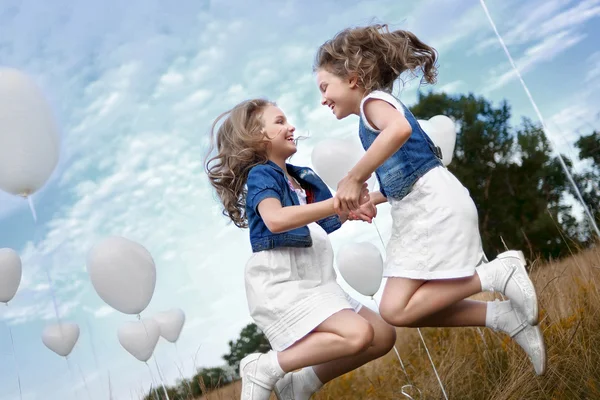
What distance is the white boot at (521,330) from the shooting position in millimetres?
2760

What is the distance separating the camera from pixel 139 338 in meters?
4.50

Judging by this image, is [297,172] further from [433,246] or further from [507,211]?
[507,211]

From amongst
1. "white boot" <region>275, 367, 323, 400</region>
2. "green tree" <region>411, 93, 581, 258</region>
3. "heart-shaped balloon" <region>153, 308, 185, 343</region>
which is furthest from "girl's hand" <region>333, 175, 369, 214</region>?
"green tree" <region>411, 93, 581, 258</region>

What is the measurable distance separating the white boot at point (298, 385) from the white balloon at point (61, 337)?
9.43ft

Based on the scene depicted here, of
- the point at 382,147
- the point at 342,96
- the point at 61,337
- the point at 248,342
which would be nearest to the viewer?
the point at 382,147

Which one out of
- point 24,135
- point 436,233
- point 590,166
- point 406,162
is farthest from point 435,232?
point 590,166

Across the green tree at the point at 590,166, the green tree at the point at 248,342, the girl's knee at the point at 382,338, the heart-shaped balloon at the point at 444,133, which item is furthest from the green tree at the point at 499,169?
the girl's knee at the point at 382,338

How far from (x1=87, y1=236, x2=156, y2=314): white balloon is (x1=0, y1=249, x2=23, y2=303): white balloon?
1.39 m

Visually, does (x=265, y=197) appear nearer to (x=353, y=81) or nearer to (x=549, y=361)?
(x=353, y=81)

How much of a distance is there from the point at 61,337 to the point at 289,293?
3.27 meters

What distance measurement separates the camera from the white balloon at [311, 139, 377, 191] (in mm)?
4297

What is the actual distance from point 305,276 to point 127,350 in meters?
2.21

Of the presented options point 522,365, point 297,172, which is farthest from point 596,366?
point 297,172

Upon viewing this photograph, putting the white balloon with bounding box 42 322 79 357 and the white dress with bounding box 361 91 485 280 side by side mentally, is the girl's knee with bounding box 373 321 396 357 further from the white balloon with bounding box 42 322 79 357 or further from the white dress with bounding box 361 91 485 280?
the white balloon with bounding box 42 322 79 357
